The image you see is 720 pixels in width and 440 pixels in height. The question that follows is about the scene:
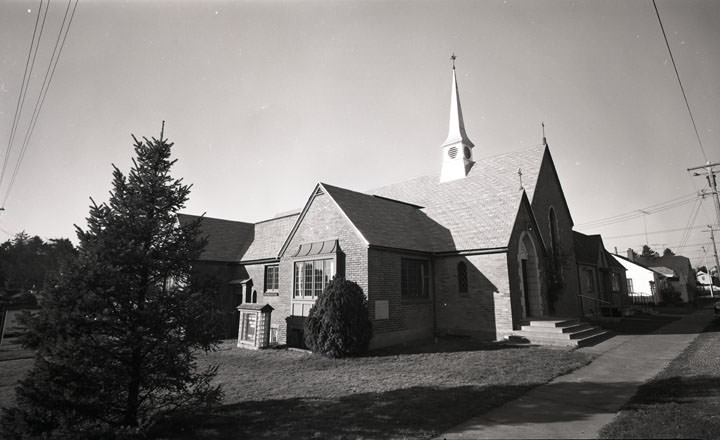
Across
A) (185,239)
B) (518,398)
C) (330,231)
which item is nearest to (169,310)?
(185,239)

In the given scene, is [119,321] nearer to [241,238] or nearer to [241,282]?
[241,282]

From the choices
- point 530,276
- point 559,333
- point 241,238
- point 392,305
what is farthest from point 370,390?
point 241,238

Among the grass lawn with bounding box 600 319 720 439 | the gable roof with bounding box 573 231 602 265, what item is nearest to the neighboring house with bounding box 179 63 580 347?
the gable roof with bounding box 573 231 602 265

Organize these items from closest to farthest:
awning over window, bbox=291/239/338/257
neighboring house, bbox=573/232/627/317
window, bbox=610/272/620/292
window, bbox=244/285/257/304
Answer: awning over window, bbox=291/239/338/257, window, bbox=244/285/257/304, neighboring house, bbox=573/232/627/317, window, bbox=610/272/620/292

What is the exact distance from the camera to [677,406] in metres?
6.89

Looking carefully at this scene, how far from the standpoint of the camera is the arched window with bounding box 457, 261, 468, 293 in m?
17.1

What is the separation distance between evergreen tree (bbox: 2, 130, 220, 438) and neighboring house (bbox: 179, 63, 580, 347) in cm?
737

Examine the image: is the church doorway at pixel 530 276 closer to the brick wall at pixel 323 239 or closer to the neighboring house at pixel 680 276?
the brick wall at pixel 323 239

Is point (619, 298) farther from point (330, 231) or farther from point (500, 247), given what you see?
point (330, 231)

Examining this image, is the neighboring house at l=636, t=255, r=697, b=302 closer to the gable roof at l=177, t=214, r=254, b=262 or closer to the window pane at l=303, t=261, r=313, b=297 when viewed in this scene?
the window pane at l=303, t=261, r=313, b=297

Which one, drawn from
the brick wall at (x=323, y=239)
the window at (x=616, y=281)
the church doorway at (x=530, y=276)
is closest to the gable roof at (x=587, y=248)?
the window at (x=616, y=281)

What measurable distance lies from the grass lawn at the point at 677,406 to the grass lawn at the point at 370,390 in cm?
206

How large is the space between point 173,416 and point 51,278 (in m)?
3.62

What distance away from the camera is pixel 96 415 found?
649 centimetres
